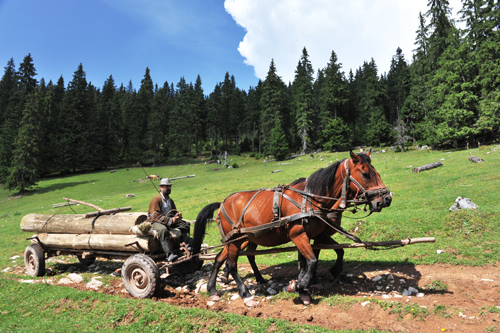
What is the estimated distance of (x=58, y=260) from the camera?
35.4 ft

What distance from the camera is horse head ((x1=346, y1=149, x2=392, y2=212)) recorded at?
4867 millimetres

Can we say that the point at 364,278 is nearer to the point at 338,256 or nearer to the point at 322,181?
the point at 338,256

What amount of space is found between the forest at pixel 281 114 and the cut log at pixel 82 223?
34.6 meters

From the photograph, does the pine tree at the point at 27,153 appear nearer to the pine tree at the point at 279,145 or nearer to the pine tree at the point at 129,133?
the pine tree at the point at 129,133

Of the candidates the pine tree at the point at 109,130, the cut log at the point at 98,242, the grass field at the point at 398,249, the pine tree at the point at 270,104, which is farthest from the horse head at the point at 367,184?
the pine tree at the point at 109,130

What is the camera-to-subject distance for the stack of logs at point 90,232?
23.0 ft

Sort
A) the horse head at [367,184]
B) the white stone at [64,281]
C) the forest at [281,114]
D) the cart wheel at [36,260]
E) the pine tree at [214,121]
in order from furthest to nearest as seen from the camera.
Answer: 1. the pine tree at [214,121]
2. the forest at [281,114]
3. the cart wheel at [36,260]
4. the white stone at [64,281]
5. the horse head at [367,184]

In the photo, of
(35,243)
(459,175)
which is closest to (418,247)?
(459,175)

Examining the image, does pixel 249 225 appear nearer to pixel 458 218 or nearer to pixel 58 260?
pixel 458 218

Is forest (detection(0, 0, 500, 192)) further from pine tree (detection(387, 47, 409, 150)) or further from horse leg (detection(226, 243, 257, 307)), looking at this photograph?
horse leg (detection(226, 243, 257, 307))

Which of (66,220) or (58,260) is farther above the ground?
(66,220)

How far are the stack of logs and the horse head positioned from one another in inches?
210

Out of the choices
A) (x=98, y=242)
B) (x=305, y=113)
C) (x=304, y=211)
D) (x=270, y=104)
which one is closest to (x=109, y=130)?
(x=270, y=104)

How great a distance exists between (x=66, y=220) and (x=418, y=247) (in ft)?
37.3
